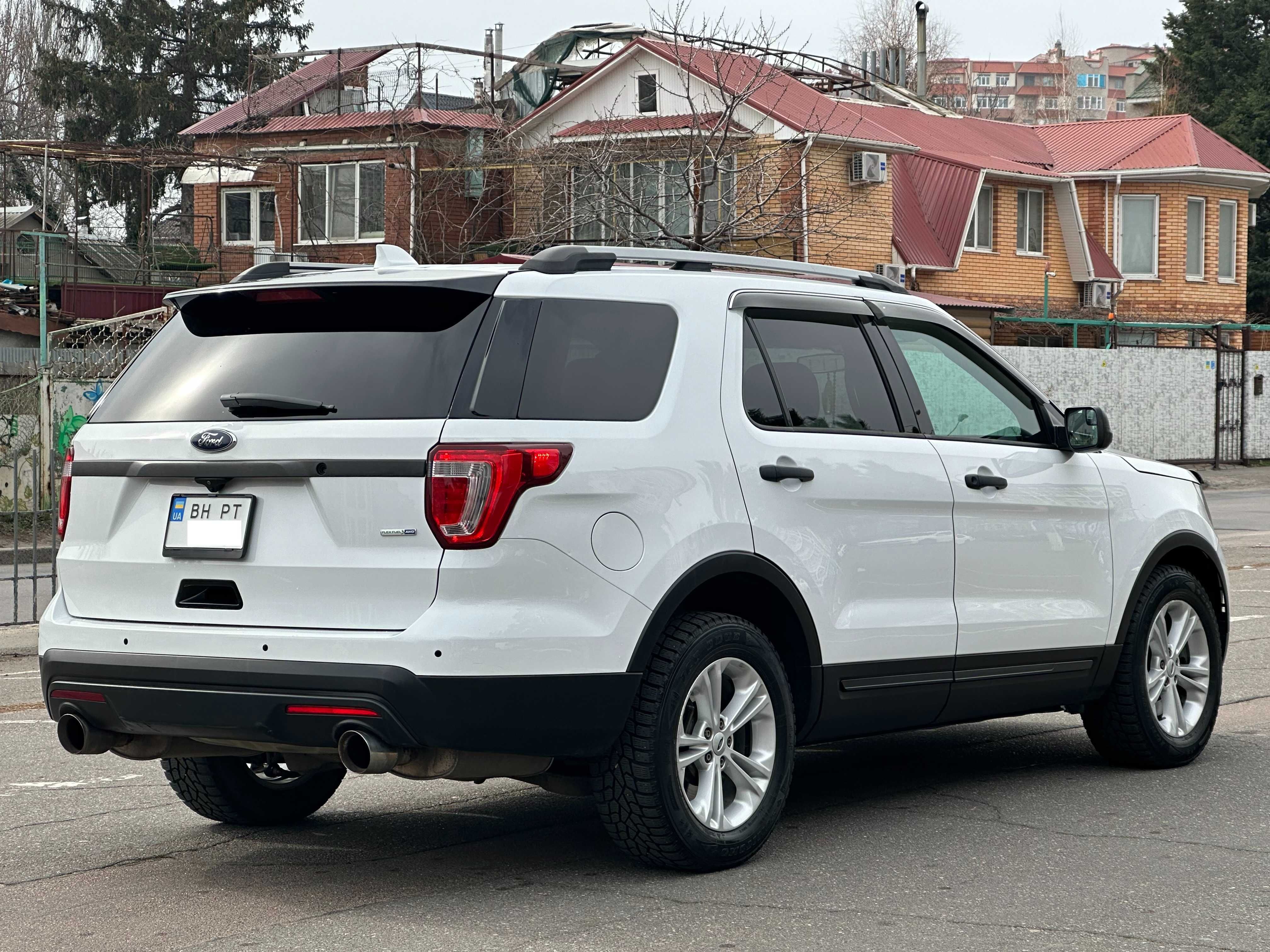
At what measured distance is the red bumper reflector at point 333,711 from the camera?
16.3 feet

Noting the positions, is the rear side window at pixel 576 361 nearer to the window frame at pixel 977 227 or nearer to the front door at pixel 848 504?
the front door at pixel 848 504

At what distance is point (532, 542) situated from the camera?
5031 mm

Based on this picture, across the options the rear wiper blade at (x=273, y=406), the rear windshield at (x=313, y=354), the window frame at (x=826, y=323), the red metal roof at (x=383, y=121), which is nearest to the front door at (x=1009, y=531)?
the window frame at (x=826, y=323)

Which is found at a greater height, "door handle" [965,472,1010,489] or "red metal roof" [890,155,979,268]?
"red metal roof" [890,155,979,268]

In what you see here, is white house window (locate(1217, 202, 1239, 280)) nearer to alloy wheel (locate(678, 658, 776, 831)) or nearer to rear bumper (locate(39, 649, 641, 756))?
alloy wheel (locate(678, 658, 776, 831))

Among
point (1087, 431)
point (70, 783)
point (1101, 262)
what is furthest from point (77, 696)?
point (1101, 262)

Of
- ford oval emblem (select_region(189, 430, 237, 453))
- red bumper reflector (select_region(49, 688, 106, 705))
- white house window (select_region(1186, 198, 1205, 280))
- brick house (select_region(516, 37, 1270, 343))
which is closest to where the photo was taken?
ford oval emblem (select_region(189, 430, 237, 453))

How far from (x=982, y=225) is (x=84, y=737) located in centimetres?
3798

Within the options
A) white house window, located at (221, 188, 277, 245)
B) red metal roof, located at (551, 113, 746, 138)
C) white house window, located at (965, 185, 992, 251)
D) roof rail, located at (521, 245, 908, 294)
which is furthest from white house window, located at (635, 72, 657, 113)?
roof rail, located at (521, 245, 908, 294)

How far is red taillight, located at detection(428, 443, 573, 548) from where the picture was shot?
16.4 ft

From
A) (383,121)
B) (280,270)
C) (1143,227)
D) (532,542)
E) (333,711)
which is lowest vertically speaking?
(333,711)

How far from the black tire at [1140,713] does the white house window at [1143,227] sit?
38.3 meters

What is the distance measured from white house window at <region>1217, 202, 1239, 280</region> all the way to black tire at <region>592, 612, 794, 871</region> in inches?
1676

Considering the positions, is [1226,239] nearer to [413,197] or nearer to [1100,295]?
[1100,295]
